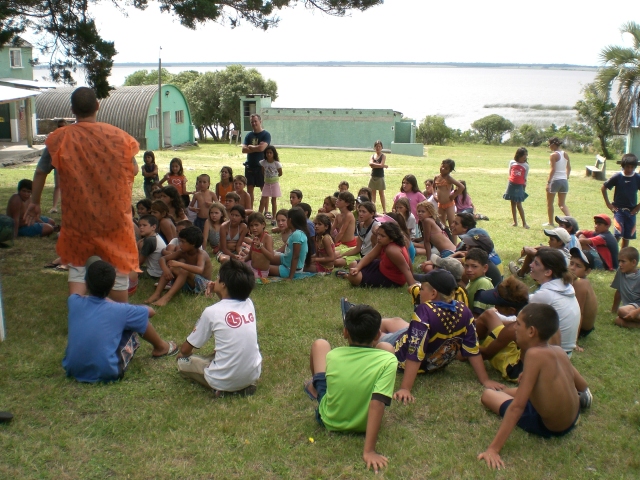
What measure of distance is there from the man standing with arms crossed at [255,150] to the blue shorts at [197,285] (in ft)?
15.7

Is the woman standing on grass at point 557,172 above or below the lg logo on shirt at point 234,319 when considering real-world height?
above

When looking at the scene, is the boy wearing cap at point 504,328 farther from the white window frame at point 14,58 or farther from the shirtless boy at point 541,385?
the white window frame at point 14,58

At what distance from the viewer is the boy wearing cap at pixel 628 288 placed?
20.4 ft

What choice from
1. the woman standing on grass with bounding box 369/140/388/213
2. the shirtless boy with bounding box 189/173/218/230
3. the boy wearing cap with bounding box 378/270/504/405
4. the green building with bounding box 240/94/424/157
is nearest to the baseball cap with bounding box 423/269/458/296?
the boy wearing cap with bounding box 378/270/504/405

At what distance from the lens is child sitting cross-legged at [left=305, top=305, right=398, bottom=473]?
12.4ft

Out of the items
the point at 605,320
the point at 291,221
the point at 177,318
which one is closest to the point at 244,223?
the point at 291,221

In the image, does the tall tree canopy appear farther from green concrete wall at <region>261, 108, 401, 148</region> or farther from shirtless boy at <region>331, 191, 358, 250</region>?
green concrete wall at <region>261, 108, 401, 148</region>

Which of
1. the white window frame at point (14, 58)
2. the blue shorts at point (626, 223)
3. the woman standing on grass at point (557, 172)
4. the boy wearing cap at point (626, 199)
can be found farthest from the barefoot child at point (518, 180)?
the white window frame at point (14, 58)

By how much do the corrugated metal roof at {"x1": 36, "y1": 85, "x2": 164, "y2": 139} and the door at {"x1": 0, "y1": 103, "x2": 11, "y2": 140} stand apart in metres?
4.41

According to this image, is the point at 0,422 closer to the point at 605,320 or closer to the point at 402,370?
the point at 402,370

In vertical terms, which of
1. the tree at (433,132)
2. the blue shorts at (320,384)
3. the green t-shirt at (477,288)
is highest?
the tree at (433,132)

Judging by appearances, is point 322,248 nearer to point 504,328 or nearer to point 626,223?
point 504,328

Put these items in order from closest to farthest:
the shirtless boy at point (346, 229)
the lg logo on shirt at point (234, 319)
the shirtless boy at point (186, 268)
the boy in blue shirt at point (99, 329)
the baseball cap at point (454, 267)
Result: 1. the lg logo on shirt at point (234, 319)
2. the boy in blue shirt at point (99, 329)
3. the baseball cap at point (454, 267)
4. the shirtless boy at point (186, 268)
5. the shirtless boy at point (346, 229)

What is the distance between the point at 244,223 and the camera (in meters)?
8.31
